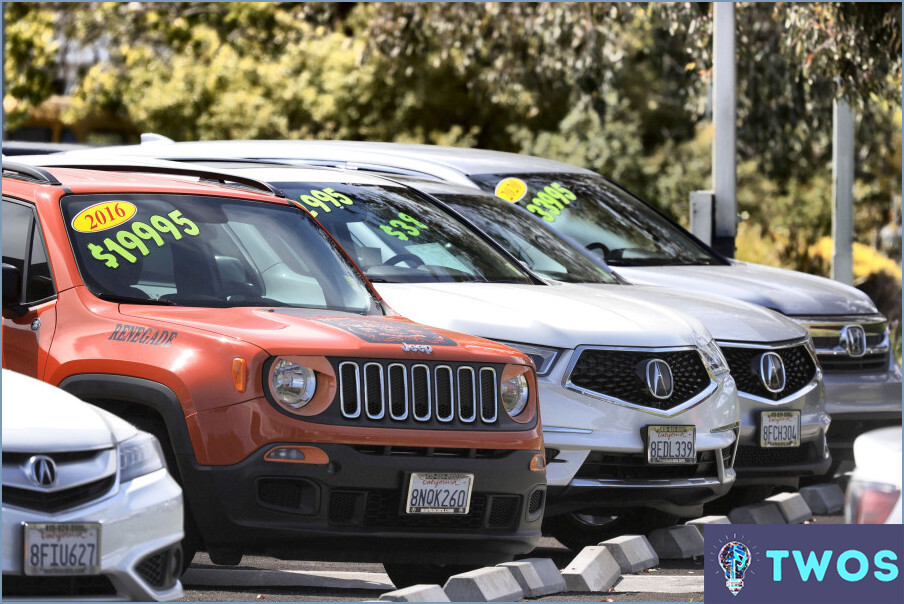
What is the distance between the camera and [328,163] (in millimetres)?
11109

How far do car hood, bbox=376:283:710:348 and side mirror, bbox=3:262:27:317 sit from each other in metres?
2.05

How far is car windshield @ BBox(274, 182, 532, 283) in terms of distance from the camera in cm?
865

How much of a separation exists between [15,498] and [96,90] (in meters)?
28.1

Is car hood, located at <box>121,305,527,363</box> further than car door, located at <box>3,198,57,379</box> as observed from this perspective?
No

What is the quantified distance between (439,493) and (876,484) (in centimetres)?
237

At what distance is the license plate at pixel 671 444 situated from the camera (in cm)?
777

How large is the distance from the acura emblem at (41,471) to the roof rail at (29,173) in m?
2.30

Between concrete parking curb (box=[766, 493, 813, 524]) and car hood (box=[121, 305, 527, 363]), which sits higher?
car hood (box=[121, 305, 527, 363])

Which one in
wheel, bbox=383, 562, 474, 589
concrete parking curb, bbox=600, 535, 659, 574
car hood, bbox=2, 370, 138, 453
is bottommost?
concrete parking curb, bbox=600, 535, 659, 574

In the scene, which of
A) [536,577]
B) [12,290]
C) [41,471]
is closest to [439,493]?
[536,577]

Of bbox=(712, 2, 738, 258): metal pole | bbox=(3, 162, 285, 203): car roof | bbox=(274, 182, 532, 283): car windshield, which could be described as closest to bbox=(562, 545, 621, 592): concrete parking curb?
bbox=(274, 182, 532, 283): car windshield

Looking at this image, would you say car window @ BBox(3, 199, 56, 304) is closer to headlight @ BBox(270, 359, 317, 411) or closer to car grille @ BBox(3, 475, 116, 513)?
headlight @ BBox(270, 359, 317, 411)

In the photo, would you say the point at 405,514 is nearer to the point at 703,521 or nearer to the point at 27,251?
the point at 27,251

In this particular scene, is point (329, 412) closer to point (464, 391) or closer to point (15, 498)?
point (464, 391)
